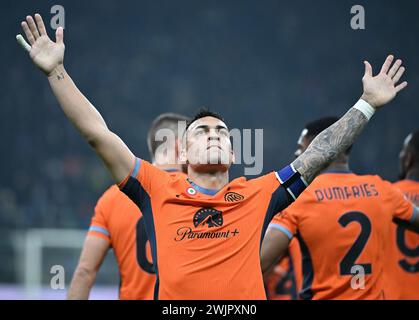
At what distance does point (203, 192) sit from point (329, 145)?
70cm

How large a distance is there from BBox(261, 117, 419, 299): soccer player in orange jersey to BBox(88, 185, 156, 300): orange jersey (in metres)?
0.84

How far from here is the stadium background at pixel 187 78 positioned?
17250 millimetres

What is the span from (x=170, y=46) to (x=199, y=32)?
844 millimetres

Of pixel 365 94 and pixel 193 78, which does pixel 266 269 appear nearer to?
pixel 365 94

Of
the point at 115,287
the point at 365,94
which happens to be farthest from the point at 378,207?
the point at 115,287

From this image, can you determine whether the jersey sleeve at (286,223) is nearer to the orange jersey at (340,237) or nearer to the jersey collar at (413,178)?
the orange jersey at (340,237)

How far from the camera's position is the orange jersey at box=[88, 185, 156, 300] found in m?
5.53

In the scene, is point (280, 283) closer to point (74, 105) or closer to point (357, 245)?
point (357, 245)

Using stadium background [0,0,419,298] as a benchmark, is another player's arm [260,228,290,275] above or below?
below

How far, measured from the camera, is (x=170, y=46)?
20.5m

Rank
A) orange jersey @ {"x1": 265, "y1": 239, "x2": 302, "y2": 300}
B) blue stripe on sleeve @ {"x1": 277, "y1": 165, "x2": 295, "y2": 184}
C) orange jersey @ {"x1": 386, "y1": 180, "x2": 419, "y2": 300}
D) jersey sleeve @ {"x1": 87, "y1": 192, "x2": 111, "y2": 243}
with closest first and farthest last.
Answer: blue stripe on sleeve @ {"x1": 277, "y1": 165, "x2": 295, "y2": 184}
jersey sleeve @ {"x1": 87, "y1": 192, "x2": 111, "y2": 243}
orange jersey @ {"x1": 386, "y1": 180, "x2": 419, "y2": 300}
orange jersey @ {"x1": 265, "y1": 239, "x2": 302, "y2": 300}

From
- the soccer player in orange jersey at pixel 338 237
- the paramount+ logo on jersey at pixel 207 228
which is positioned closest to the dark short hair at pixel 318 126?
the soccer player in orange jersey at pixel 338 237

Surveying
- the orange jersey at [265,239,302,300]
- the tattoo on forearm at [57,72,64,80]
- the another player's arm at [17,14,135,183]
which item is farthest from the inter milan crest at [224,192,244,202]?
the orange jersey at [265,239,302,300]

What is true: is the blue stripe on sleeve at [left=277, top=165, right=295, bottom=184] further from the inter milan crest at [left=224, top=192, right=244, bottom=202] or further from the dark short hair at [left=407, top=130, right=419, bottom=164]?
the dark short hair at [left=407, top=130, right=419, bottom=164]
